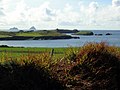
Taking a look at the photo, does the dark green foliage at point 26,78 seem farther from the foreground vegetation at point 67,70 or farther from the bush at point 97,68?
the bush at point 97,68

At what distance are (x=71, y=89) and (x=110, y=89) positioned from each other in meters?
2.57

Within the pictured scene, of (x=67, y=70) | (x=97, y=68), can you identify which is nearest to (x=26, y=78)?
(x=67, y=70)

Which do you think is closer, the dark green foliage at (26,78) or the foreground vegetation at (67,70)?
the dark green foliage at (26,78)

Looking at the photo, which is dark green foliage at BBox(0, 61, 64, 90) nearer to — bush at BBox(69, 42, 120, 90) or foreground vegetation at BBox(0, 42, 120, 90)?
foreground vegetation at BBox(0, 42, 120, 90)

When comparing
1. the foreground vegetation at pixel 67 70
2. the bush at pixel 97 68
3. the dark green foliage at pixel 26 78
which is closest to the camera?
the dark green foliage at pixel 26 78

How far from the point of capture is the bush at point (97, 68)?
40.2ft

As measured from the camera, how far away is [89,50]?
48.3ft

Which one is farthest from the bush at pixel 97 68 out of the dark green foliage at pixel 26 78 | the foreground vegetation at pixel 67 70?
the dark green foliage at pixel 26 78

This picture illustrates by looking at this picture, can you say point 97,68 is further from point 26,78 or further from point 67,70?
point 26,78

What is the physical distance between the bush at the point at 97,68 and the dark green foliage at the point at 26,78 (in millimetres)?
1386

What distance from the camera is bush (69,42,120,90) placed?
12.3 metres

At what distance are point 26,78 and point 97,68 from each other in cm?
406

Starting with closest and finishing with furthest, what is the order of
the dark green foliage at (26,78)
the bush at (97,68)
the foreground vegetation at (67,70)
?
the dark green foliage at (26,78)
the foreground vegetation at (67,70)
the bush at (97,68)

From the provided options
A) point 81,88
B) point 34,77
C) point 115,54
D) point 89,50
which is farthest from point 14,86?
point 115,54
